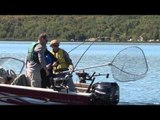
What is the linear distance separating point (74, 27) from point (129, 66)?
42.6 ft

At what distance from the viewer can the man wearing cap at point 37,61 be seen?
378 inches

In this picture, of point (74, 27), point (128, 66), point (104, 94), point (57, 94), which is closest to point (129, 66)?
point (128, 66)

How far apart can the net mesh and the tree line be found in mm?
9000

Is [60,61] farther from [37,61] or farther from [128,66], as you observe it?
[128,66]

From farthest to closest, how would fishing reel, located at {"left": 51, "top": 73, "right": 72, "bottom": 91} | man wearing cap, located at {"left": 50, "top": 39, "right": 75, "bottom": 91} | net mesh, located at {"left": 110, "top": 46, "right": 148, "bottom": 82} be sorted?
net mesh, located at {"left": 110, "top": 46, "right": 148, "bottom": 82}, man wearing cap, located at {"left": 50, "top": 39, "right": 75, "bottom": 91}, fishing reel, located at {"left": 51, "top": 73, "right": 72, "bottom": 91}

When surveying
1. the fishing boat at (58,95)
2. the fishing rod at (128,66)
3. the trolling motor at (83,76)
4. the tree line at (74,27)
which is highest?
the tree line at (74,27)

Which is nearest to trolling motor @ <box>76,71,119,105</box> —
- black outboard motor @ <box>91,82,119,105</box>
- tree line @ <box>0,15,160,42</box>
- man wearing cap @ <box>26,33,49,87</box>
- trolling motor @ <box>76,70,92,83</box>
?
black outboard motor @ <box>91,82,119,105</box>

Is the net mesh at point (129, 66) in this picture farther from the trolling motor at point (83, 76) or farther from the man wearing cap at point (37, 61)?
the man wearing cap at point (37, 61)

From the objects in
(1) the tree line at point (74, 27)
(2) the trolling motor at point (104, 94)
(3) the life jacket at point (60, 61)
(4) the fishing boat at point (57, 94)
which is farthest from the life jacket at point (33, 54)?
(1) the tree line at point (74, 27)

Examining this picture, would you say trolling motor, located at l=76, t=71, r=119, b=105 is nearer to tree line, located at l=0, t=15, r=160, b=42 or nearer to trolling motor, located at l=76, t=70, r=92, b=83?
trolling motor, located at l=76, t=70, r=92, b=83

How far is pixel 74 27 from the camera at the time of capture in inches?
928

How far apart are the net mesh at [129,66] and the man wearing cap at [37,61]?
54.5 inches

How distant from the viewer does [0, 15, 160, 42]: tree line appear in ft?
73.4
